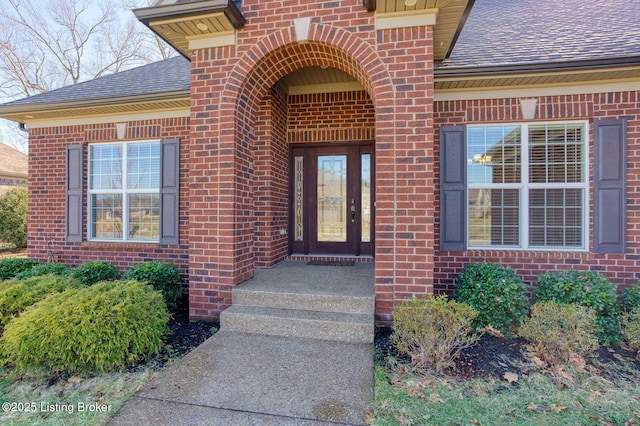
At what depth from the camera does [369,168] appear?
5.32 meters

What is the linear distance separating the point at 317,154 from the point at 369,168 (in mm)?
946

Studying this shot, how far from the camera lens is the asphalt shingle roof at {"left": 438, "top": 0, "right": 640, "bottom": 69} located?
389 cm

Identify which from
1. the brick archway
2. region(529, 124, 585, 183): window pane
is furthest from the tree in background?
region(529, 124, 585, 183): window pane

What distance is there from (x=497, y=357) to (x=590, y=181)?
9.14ft

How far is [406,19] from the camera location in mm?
3408

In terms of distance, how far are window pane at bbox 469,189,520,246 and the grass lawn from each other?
1.94m

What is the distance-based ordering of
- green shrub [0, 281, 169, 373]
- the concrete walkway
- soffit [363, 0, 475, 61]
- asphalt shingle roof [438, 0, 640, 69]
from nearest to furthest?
the concrete walkway < green shrub [0, 281, 169, 373] < soffit [363, 0, 475, 61] < asphalt shingle roof [438, 0, 640, 69]

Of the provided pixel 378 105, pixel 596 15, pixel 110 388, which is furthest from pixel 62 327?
pixel 596 15

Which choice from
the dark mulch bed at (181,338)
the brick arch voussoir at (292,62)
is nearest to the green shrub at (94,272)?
the dark mulch bed at (181,338)

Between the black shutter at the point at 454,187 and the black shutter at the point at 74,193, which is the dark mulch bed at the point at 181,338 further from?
the black shutter at the point at 454,187

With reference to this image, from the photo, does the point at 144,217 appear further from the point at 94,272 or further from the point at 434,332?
the point at 434,332

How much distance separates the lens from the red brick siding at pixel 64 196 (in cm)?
507

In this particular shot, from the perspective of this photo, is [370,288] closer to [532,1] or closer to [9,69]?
[532,1]

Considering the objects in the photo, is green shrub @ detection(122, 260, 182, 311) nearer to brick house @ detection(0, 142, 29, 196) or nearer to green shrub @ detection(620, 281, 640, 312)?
green shrub @ detection(620, 281, 640, 312)
